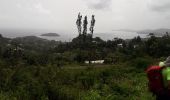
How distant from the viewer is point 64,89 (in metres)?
8.41

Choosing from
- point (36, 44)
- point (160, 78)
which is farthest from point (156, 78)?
point (36, 44)

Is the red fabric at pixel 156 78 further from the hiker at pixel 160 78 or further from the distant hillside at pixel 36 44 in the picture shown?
the distant hillside at pixel 36 44

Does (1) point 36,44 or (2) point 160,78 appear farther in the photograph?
(1) point 36,44

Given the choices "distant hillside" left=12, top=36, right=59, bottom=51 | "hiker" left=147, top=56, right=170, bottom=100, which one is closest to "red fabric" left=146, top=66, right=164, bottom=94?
"hiker" left=147, top=56, right=170, bottom=100

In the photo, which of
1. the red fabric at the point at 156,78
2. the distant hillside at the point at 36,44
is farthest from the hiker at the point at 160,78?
the distant hillside at the point at 36,44

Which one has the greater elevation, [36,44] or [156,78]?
[156,78]

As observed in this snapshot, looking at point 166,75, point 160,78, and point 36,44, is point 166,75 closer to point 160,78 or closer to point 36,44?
point 160,78

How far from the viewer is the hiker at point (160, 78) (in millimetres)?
3800

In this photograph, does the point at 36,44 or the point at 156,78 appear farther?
the point at 36,44

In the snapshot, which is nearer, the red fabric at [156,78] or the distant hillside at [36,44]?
the red fabric at [156,78]

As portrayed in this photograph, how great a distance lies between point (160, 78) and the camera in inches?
153

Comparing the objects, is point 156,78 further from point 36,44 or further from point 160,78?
point 36,44

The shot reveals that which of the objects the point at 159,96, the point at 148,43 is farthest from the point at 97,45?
the point at 159,96

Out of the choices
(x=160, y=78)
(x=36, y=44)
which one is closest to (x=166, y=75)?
(x=160, y=78)
